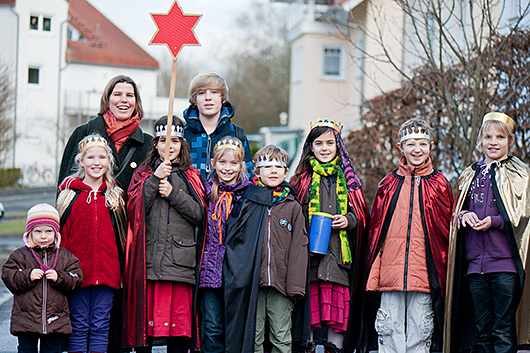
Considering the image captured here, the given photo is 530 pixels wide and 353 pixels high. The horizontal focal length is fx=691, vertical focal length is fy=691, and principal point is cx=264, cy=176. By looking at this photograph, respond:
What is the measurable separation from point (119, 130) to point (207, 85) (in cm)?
87

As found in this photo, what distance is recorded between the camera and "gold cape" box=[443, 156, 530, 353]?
5.61 meters

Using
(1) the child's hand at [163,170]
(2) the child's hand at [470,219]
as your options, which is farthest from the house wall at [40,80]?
(2) the child's hand at [470,219]

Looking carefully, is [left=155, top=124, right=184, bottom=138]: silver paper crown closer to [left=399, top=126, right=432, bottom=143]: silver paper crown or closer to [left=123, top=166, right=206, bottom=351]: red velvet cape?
[left=123, top=166, right=206, bottom=351]: red velvet cape

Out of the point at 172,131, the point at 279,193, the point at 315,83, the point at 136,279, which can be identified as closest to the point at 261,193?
the point at 279,193

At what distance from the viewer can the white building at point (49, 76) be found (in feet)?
118

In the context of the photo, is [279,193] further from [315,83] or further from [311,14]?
[311,14]

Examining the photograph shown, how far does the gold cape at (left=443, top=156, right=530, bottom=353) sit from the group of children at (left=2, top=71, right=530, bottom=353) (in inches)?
0.5

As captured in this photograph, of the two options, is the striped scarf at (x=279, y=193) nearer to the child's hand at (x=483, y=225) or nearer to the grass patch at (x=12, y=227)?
the child's hand at (x=483, y=225)

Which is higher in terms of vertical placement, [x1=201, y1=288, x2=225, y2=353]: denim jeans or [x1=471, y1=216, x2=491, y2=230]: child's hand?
[x1=471, y1=216, x2=491, y2=230]: child's hand

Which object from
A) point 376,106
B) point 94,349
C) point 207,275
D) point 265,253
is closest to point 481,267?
point 265,253

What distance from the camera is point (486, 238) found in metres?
5.71

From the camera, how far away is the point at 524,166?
5766 mm

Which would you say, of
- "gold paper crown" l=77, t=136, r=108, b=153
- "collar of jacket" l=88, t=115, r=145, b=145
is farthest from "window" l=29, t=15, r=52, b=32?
"gold paper crown" l=77, t=136, r=108, b=153

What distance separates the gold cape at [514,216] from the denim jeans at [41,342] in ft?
10.3
